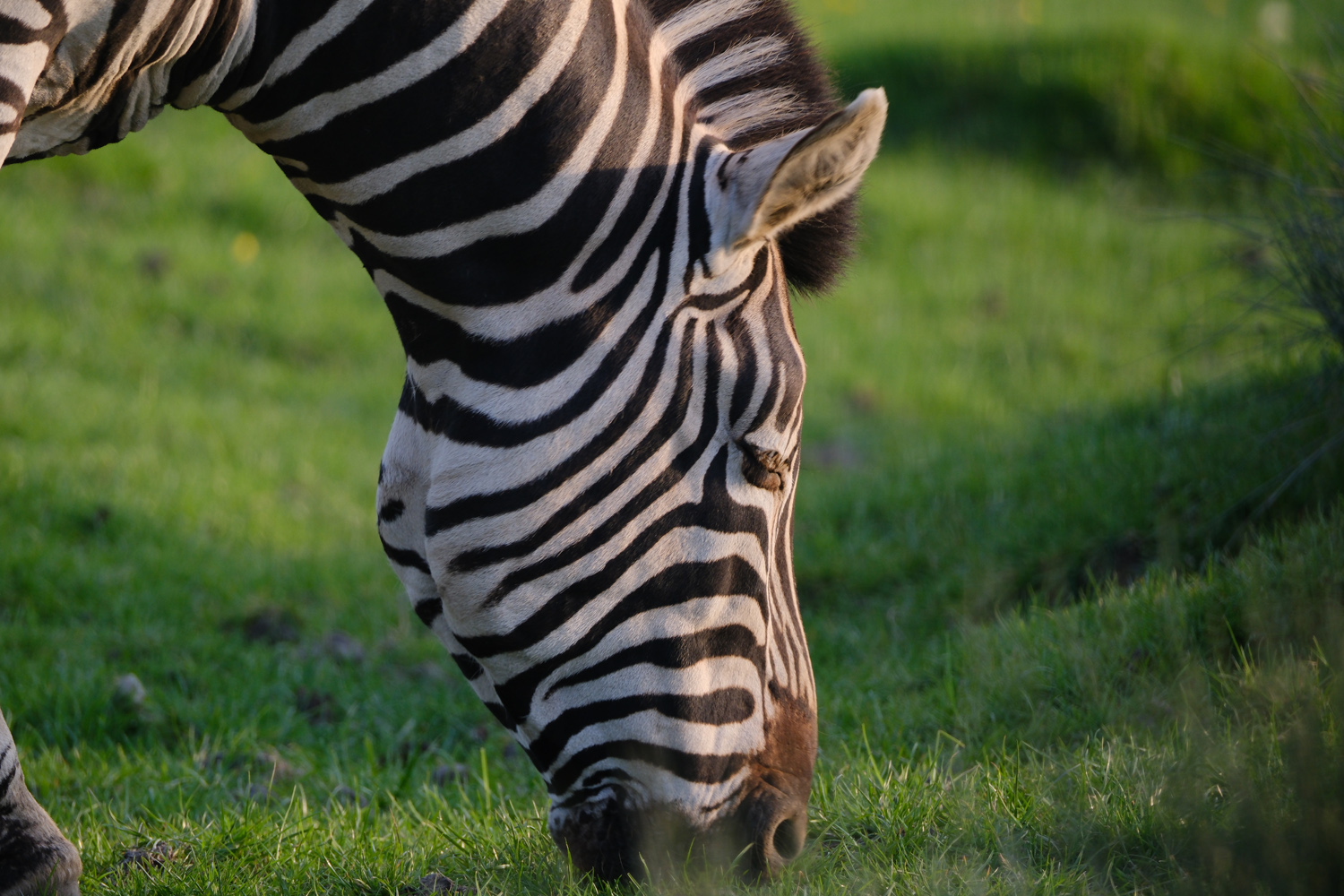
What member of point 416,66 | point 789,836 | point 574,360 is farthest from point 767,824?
point 416,66

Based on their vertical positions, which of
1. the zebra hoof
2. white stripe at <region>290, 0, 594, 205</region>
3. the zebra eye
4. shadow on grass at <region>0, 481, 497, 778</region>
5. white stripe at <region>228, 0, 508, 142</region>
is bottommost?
Answer: shadow on grass at <region>0, 481, 497, 778</region>

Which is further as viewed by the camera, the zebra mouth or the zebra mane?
the zebra mane

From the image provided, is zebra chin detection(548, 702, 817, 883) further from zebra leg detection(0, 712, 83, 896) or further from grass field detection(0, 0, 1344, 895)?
zebra leg detection(0, 712, 83, 896)

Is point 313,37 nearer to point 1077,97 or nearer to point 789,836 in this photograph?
point 789,836

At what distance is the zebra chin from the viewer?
2307mm

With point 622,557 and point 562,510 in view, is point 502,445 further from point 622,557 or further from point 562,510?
point 622,557

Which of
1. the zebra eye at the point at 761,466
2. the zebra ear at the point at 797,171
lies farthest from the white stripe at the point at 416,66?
the zebra eye at the point at 761,466

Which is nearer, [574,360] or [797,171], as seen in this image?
[797,171]

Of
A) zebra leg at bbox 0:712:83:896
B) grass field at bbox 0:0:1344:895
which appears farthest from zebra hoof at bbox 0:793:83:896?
grass field at bbox 0:0:1344:895

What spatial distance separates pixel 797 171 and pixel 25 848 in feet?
6.92

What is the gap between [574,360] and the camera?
2.29 meters

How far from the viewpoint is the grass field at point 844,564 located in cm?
256

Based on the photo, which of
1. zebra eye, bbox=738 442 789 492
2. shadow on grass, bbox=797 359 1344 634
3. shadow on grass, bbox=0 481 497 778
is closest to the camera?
zebra eye, bbox=738 442 789 492

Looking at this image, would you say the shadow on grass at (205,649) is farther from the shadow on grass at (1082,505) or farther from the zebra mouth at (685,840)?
the shadow on grass at (1082,505)
